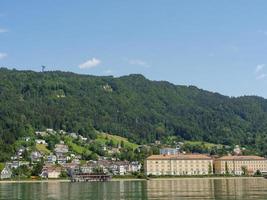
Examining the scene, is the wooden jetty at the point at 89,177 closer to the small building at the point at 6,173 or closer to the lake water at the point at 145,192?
the small building at the point at 6,173

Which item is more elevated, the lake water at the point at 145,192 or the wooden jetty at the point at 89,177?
the wooden jetty at the point at 89,177

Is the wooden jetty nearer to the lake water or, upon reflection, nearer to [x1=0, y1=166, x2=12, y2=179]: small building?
[x1=0, y1=166, x2=12, y2=179]: small building

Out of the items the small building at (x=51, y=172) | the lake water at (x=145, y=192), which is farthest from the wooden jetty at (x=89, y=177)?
the lake water at (x=145, y=192)

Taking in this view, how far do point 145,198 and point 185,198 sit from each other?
15.9ft

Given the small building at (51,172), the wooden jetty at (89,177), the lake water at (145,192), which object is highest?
the small building at (51,172)

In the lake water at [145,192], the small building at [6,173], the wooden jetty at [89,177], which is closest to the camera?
the lake water at [145,192]

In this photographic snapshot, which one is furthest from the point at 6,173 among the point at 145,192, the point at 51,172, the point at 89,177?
the point at 145,192

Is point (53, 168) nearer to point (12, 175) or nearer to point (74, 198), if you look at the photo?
point (12, 175)

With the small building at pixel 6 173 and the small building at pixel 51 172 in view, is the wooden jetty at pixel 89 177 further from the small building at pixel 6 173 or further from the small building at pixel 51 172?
the small building at pixel 6 173

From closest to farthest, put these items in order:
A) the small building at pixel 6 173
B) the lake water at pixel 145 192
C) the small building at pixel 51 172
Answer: the lake water at pixel 145 192
the small building at pixel 6 173
the small building at pixel 51 172

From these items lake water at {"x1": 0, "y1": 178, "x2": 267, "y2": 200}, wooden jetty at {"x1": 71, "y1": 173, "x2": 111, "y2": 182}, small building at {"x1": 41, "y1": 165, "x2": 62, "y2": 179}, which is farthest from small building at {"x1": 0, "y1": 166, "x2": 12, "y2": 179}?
lake water at {"x1": 0, "y1": 178, "x2": 267, "y2": 200}

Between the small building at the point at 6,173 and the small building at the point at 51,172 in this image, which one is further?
the small building at the point at 51,172

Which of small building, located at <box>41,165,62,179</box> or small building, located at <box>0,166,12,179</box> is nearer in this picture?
small building, located at <box>0,166,12,179</box>

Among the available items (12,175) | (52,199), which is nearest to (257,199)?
(52,199)
